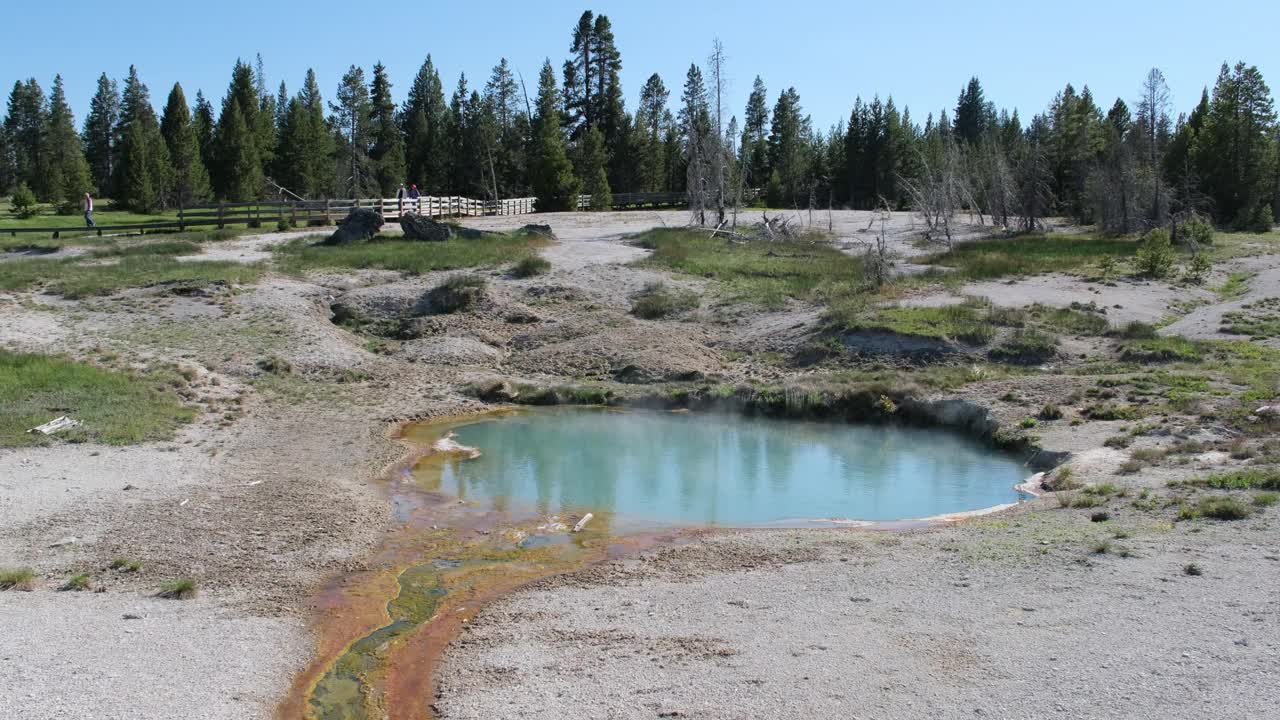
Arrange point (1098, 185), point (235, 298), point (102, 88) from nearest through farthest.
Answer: point (235, 298) → point (1098, 185) → point (102, 88)

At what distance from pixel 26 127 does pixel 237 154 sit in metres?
37.3

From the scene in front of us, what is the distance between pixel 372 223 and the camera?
41312 mm

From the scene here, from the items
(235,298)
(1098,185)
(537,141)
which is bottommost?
(235,298)

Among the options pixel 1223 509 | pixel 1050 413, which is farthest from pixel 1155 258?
pixel 1223 509

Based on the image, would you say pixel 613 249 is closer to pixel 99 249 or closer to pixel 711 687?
pixel 99 249

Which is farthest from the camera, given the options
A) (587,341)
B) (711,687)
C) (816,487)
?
(587,341)

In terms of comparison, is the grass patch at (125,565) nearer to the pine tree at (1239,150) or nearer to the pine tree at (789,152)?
the pine tree at (1239,150)

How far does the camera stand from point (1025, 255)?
40.5 meters

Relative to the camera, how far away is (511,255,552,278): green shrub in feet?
111

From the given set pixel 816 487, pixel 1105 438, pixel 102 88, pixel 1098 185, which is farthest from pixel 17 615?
pixel 102 88

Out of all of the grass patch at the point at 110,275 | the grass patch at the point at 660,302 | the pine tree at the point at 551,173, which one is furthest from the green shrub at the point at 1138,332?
the pine tree at the point at 551,173

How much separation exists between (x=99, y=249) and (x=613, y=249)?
18478mm

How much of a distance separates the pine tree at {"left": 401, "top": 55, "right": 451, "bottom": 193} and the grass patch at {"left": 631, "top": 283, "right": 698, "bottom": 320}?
5739 cm

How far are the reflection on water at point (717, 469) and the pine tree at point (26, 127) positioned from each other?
85966 mm
